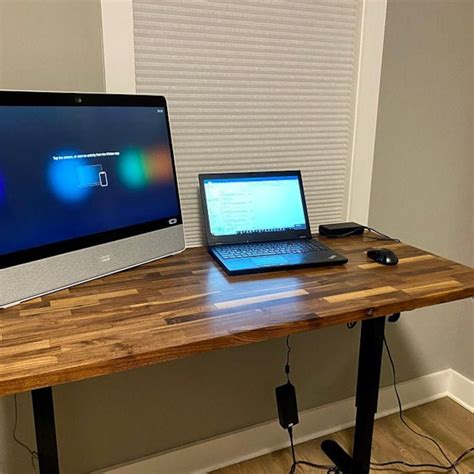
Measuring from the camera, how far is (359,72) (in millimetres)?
1647

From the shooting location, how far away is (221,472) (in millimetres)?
1794

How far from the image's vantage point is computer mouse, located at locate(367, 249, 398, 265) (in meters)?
1.37

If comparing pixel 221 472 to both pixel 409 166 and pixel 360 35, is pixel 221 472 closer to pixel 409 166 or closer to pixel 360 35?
pixel 409 166

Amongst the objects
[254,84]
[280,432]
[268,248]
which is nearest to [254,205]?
[268,248]

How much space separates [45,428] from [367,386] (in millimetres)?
909

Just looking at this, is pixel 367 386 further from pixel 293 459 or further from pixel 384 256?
pixel 293 459

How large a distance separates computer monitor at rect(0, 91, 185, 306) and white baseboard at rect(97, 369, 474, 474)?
79cm

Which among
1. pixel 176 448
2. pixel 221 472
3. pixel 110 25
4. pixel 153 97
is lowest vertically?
pixel 221 472

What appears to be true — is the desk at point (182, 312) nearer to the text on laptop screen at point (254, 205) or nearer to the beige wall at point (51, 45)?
the text on laptop screen at point (254, 205)

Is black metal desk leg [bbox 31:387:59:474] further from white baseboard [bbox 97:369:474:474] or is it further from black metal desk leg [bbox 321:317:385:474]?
black metal desk leg [bbox 321:317:385:474]

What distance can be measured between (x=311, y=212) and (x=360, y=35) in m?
0.59

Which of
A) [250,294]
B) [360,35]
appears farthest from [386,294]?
[360,35]

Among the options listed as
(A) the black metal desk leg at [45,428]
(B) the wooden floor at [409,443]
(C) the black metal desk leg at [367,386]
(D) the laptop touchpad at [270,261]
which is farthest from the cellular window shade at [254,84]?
(B) the wooden floor at [409,443]

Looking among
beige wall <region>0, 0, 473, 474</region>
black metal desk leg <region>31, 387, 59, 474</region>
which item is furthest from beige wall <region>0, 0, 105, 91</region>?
black metal desk leg <region>31, 387, 59, 474</region>
